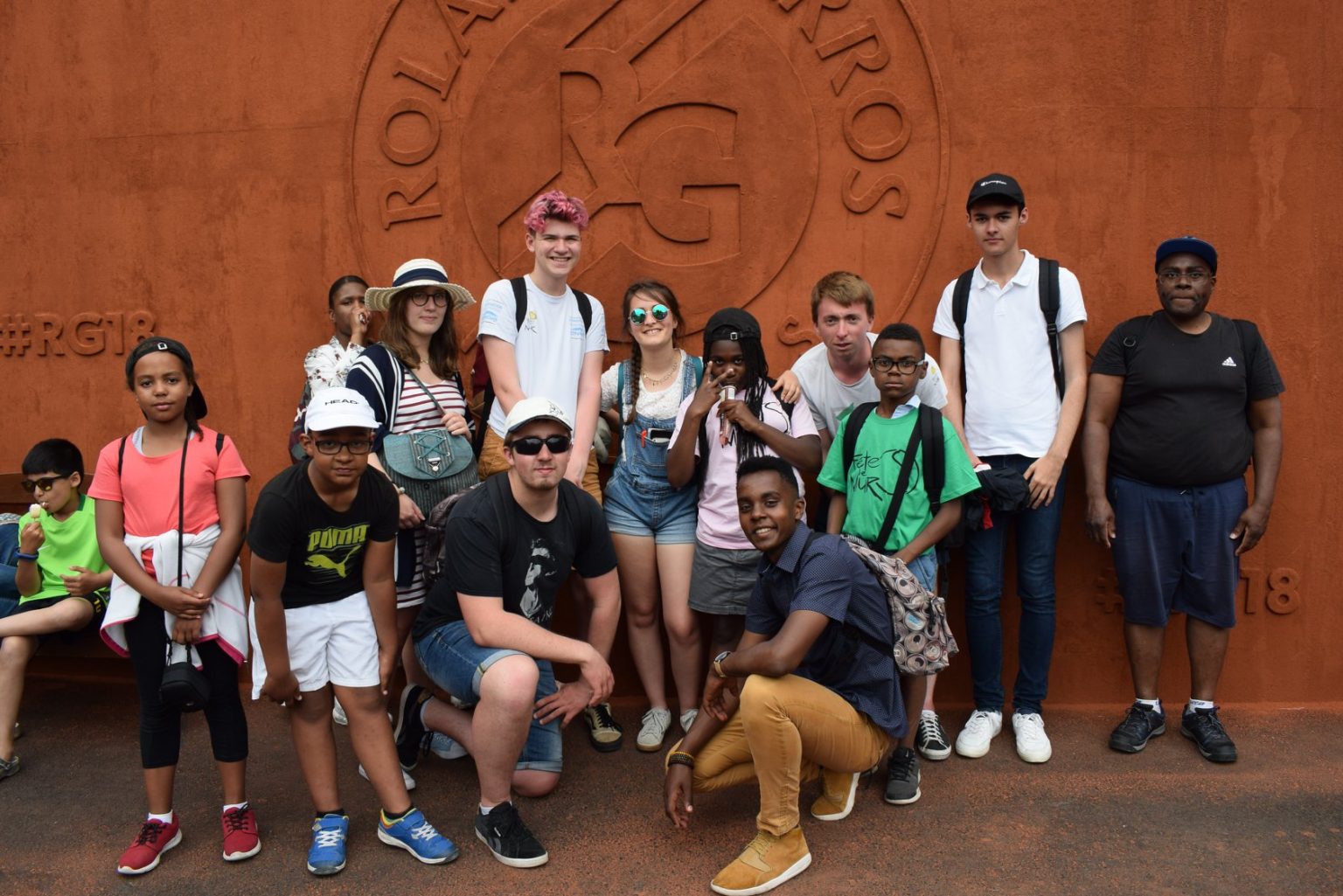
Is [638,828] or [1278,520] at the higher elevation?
[1278,520]

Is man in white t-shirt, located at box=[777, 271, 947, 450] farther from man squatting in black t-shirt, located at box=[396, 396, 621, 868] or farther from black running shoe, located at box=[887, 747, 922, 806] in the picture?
black running shoe, located at box=[887, 747, 922, 806]

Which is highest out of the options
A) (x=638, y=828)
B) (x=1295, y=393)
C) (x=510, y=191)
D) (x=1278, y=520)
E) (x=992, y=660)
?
(x=510, y=191)

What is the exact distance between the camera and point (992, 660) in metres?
4.22

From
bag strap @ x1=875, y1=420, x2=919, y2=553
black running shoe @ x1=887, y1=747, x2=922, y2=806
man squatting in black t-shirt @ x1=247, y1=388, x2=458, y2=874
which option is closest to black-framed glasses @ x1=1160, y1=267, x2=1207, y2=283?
bag strap @ x1=875, y1=420, x2=919, y2=553

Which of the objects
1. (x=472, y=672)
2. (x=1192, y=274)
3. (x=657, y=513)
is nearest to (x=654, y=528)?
(x=657, y=513)

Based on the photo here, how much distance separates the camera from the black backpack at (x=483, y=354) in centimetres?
410

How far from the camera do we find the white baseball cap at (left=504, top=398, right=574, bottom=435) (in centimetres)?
340

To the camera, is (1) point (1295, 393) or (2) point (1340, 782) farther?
(1) point (1295, 393)

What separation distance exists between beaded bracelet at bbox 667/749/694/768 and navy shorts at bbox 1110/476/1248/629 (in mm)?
1998

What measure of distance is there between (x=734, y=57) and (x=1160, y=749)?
336 cm

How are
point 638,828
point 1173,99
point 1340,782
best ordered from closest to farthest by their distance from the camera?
A: 1. point 638,828
2. point 1340,782
3. point 1173,99

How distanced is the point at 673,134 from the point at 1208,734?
329 cm

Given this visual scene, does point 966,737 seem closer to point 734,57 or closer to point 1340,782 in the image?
point 1340,782

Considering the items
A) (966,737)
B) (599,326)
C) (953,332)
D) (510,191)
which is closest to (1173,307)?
(953,332)
